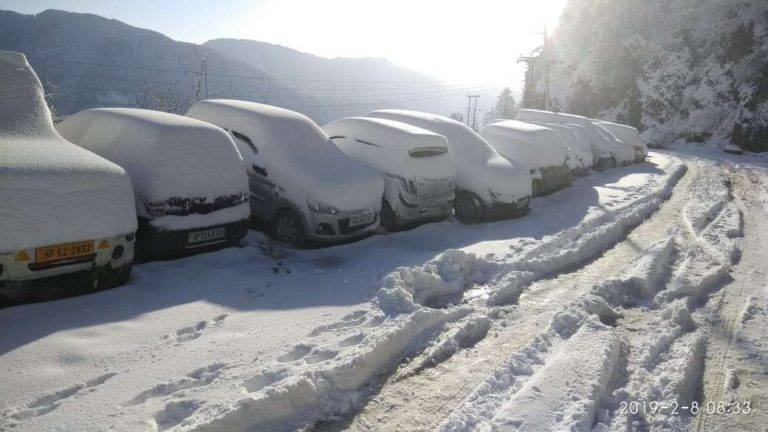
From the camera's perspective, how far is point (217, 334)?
12.9 feet

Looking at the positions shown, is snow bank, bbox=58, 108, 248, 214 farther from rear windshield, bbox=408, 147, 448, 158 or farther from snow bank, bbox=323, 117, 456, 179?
rear windshield, bbox=408, 147, 448, 158

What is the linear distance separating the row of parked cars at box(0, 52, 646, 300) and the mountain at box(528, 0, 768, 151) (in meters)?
27.5

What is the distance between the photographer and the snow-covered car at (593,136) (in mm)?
16094

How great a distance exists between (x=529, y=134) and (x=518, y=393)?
358 inches

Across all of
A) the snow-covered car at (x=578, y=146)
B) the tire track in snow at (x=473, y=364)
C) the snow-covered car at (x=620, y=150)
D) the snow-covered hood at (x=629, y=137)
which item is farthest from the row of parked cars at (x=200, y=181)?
the snow-covered hood at (x=629, y=137)

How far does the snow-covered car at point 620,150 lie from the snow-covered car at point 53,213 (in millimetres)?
16592

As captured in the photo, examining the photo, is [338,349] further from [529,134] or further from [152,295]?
[529,134]

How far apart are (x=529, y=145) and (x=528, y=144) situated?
0.12 ft

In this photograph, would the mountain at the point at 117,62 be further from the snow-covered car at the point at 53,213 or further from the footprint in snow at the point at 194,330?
the footprint in snow at the point at 194,330

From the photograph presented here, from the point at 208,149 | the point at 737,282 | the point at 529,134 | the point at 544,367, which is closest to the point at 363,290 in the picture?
the point at 544,367

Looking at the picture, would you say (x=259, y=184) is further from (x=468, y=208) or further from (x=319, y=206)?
(x=468, y=208)

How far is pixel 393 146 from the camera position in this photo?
7824 mm

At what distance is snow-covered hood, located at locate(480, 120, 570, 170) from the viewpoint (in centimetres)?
1087

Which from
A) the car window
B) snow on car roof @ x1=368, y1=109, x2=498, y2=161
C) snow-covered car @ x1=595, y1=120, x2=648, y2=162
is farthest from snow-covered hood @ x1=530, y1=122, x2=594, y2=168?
the car window
